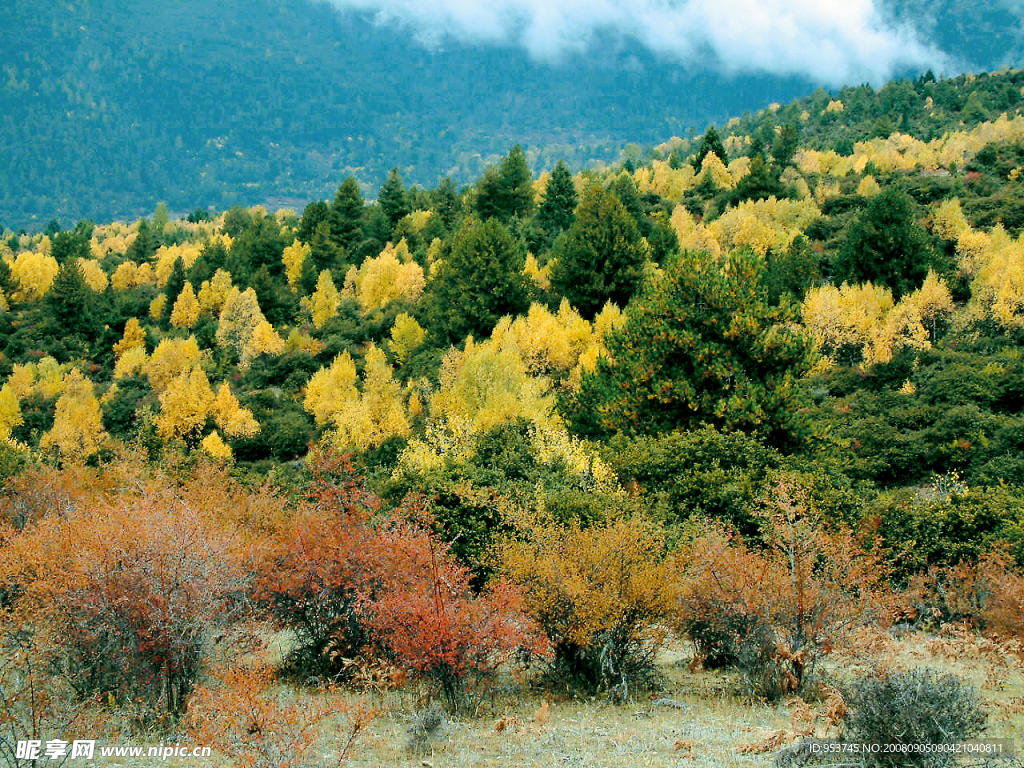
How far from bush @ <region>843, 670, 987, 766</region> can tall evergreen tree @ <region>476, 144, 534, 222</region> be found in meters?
64.4

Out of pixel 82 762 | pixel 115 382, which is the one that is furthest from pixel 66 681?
pixel 115 382

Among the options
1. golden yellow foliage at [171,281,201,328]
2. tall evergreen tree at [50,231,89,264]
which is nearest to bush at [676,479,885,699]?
golden yellow foliage at [171,281,201,328]

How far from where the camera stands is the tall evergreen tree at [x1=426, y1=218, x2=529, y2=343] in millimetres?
48250

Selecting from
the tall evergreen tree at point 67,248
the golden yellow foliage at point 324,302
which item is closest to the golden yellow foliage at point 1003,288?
the golden yellow foliage at point 324,302

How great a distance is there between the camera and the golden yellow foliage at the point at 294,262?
69.4 m

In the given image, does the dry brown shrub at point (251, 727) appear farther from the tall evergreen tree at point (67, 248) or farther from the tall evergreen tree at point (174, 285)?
the tall evergreen tree at point (67, 248)

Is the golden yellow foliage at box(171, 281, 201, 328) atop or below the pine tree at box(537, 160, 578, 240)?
below

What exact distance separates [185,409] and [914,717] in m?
48.1

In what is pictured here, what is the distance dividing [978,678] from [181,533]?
37.2ft

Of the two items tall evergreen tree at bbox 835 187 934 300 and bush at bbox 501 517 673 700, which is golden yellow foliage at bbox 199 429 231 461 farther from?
tall evergreen tree at bbox 835 187 934 300

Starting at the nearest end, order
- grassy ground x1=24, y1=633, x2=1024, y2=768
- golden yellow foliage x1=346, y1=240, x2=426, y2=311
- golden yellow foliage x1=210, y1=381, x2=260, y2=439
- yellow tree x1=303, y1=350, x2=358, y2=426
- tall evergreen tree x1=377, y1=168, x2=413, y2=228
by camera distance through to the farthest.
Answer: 1. grassy ground x1=24, y1=633, x2=1024, y2=768
2. yellow tree x1=303, y1=350, x2=358, y2=426
3. golden yellow foliage x1=210, y1=381, x2=260, y2=439
4. golden yellow foliage x1=346, y1=240, x2=426, y2=311
5. tall evergreen tree x1=377, y1=168, x2=413, y2=228

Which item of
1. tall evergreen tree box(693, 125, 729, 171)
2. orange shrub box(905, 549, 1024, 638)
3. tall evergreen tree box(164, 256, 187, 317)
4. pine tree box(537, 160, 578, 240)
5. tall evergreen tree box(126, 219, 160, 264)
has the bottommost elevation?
orange shrub box(905, 549, 1024, 638)

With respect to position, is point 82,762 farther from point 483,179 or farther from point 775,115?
point 775,115

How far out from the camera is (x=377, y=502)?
41.7 ft
